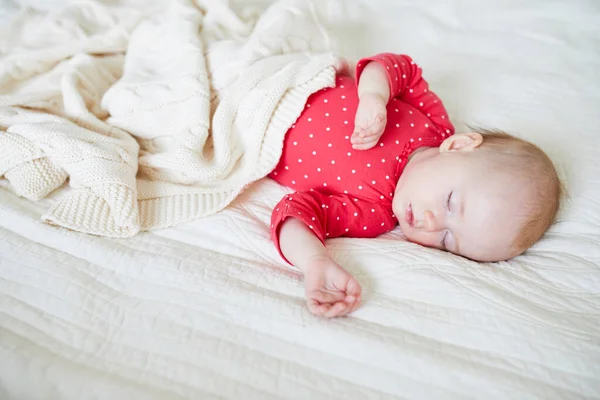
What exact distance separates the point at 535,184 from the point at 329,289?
45 cm

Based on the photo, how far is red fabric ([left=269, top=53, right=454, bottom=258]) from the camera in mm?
990

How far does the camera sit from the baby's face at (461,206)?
2.82 feet

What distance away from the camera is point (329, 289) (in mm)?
788

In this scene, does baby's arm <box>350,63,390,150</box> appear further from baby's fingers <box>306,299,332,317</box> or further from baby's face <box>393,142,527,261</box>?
baby's fingers <box>306,299,332,317</box>

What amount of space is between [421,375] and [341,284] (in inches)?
7.4

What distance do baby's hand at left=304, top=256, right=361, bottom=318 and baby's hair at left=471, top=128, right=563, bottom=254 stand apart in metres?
0.34

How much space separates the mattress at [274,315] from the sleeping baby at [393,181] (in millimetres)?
43

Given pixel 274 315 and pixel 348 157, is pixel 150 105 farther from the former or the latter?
pixel 274 315

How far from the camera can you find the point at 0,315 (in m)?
0.72

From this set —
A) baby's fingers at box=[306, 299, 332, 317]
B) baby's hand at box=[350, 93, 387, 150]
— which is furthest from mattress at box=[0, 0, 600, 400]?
baby's hand at box=[350, 93, 387, 150]

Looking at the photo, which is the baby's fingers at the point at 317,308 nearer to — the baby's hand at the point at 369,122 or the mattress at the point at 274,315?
the mattress at the point at 274,315

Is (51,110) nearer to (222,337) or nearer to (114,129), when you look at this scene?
(114,129)

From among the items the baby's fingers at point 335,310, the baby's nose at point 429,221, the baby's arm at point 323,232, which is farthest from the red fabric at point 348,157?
the baby's fingers at point 335,310

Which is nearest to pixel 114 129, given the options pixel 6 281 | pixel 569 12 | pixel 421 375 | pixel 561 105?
pixel 6 281
